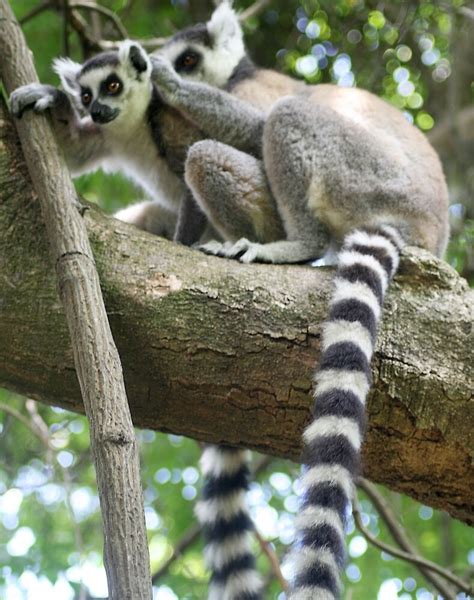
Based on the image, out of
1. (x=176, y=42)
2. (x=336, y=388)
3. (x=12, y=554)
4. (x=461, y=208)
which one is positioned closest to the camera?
(x=336, y=388)

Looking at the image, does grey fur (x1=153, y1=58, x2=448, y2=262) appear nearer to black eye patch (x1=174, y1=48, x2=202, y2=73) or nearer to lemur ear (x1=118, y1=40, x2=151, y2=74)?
lemur ear (x1=118, y1=40, x2=151, y2=74)

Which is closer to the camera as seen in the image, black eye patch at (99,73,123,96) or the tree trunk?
the tree trunk

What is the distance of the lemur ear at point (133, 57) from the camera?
6.33 m

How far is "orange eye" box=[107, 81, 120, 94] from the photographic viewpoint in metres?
6.31

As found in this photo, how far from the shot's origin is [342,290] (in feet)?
14.6

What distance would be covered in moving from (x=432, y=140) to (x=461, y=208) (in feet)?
2.66

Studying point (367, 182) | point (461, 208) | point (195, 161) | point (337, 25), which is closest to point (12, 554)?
point (195, 161)

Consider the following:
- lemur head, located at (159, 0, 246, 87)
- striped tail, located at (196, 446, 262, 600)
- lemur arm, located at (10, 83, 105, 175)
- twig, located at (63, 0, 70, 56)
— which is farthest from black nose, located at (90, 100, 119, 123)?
striped tail, located at (196, 446, 262, 600)

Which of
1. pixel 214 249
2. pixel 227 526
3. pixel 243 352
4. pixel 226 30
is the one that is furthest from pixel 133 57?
pixel 227 526

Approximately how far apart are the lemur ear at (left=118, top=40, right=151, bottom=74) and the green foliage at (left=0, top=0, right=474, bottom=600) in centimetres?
122

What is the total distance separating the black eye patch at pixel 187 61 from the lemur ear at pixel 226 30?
0.79 ft

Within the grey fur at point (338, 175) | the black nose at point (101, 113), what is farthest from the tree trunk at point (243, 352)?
the black nose at point (101, 113)

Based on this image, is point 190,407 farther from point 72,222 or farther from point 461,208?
point 461,208

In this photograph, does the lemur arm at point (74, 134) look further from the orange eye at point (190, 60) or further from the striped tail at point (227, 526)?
the striped tail at point (227, 526)
